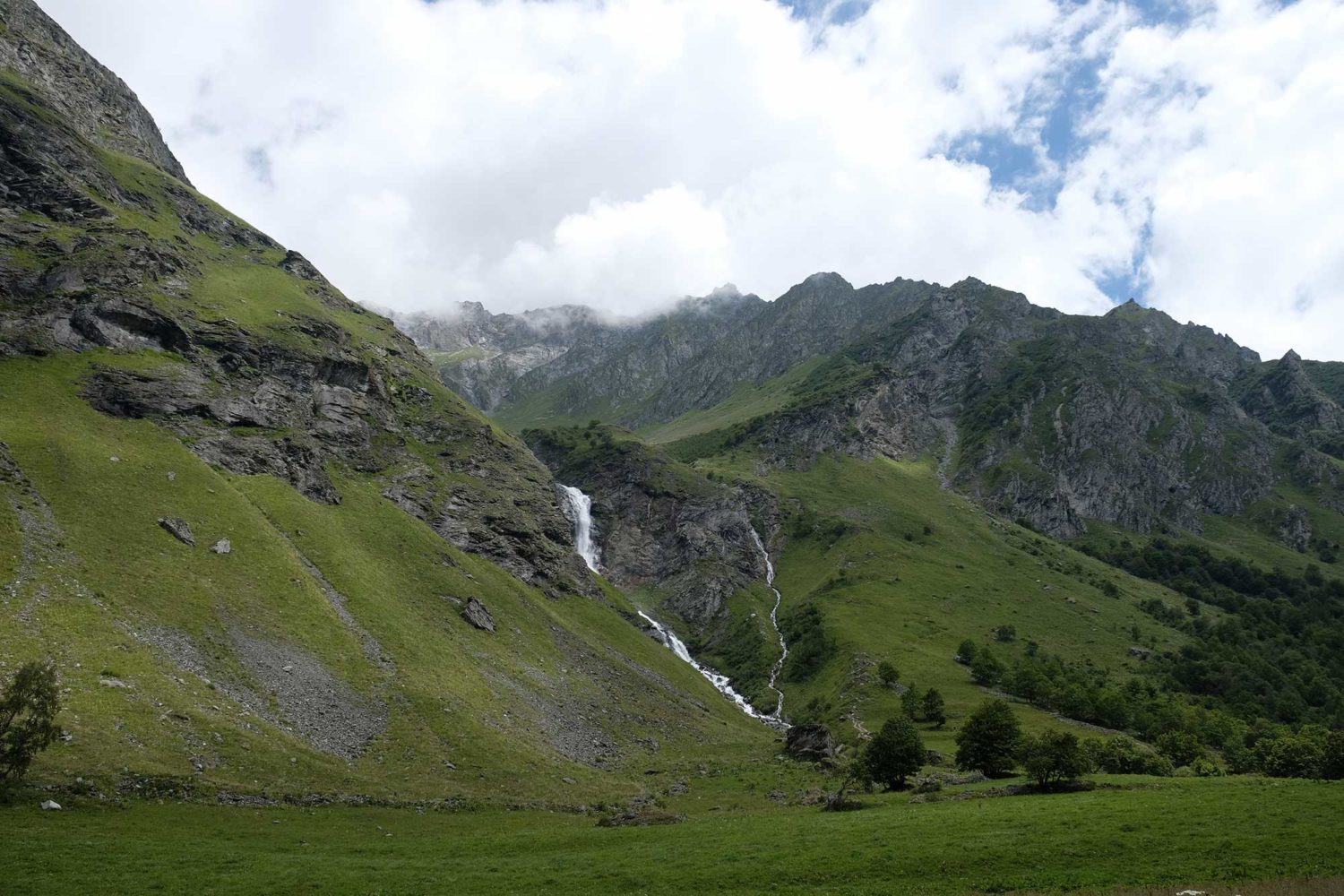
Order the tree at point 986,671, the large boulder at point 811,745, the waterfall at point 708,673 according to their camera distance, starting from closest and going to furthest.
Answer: the large boulder at point 811,745
the waterfall at point 708,673
the tree at point 986,671

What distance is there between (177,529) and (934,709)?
10503 cm

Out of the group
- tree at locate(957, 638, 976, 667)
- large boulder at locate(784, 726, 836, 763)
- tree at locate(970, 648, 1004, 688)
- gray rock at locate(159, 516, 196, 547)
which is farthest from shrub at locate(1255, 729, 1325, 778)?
gray rock at locate(159, 516, 196, 547)

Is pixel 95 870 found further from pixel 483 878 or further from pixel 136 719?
pixel 136 719

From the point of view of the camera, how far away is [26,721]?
41781mm

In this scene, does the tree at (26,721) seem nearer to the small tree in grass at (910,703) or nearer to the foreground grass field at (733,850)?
the foreground grass field at (733,850)

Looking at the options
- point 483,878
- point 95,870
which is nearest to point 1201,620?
point 483,878

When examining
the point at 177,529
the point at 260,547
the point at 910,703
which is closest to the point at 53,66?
the point at 177,529

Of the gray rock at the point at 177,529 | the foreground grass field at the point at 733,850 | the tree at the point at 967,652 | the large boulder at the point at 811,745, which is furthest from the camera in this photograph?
the tree at the point at 967,652

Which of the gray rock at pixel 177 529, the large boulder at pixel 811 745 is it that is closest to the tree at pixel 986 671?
the large boulder at pixel 811 745

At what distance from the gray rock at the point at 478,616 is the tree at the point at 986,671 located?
91068mm

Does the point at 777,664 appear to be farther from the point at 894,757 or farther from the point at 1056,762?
the point at 1056,762

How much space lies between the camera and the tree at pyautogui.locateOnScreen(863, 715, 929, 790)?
66.3 metres

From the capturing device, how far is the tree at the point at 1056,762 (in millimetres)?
55781

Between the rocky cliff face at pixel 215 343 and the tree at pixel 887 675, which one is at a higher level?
the rocky cliff face at pixel 215 343
